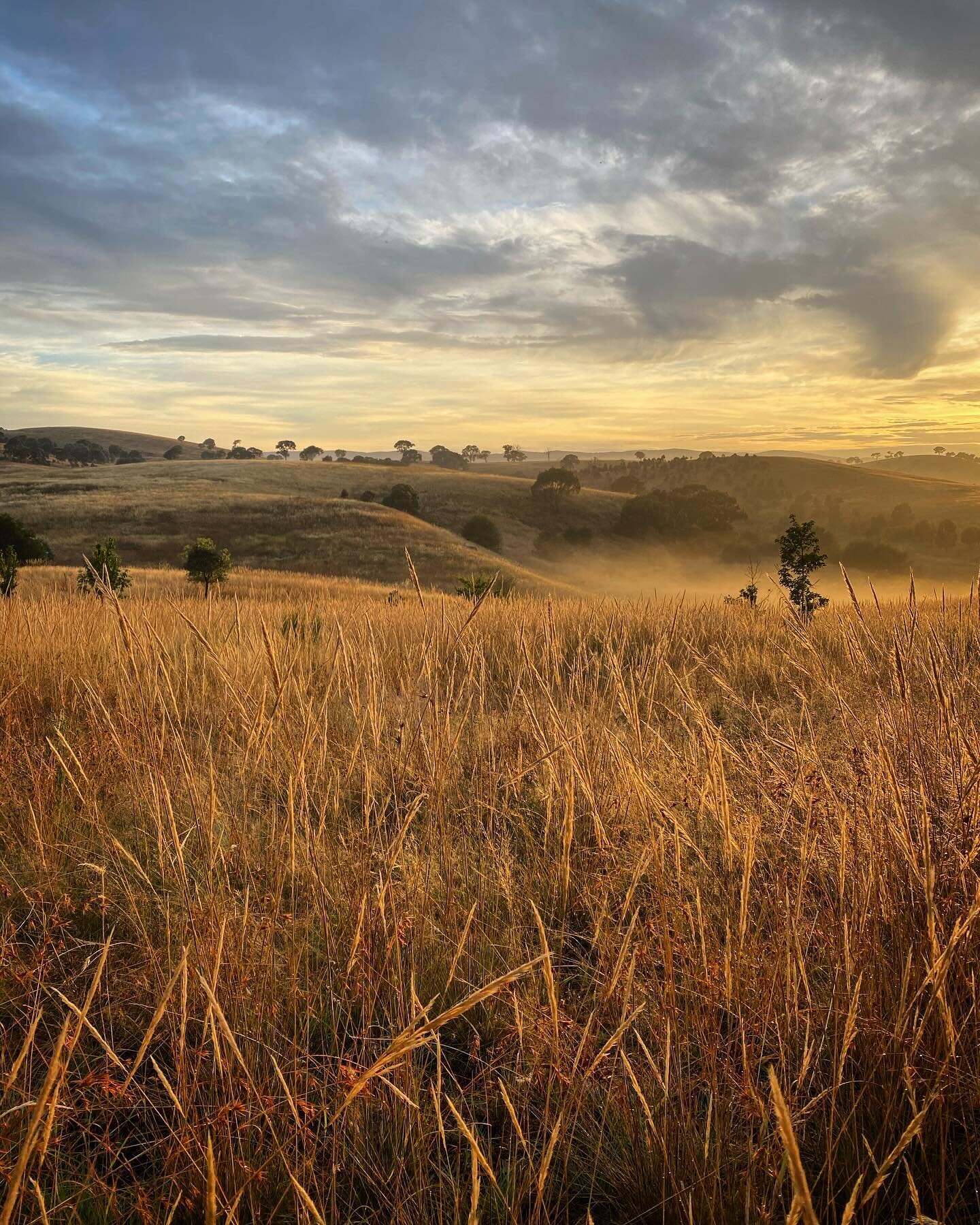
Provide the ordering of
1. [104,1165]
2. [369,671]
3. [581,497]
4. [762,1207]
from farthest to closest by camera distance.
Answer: [581,497]
[369,671]
[104,1165]
[762,1207]

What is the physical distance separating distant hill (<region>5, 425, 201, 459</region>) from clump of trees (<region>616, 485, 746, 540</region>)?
9742 cm

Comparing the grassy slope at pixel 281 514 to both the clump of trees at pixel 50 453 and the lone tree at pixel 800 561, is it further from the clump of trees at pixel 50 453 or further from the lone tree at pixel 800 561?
the lone tree at pixel 800 561

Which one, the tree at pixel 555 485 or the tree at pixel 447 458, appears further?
the tree at pixel 447 458

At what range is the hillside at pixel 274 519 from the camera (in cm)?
4031

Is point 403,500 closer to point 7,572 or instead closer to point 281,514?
point 281,514

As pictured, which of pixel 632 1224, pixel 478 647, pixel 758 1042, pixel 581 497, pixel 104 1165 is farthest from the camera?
pixel 581 497

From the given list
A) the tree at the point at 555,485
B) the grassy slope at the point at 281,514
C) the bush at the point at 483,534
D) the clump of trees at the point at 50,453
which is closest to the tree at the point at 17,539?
the grassy slope at the point at 281,514

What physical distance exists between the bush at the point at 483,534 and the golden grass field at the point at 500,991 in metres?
52.2

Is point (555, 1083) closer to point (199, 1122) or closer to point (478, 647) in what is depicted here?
point (199, 1122)

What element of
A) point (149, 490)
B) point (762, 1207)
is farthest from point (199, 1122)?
point (149, 490)

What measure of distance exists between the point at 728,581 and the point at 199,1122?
201ft

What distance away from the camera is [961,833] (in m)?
2.02

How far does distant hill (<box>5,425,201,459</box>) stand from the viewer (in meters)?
144

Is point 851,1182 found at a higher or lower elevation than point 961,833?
lower
